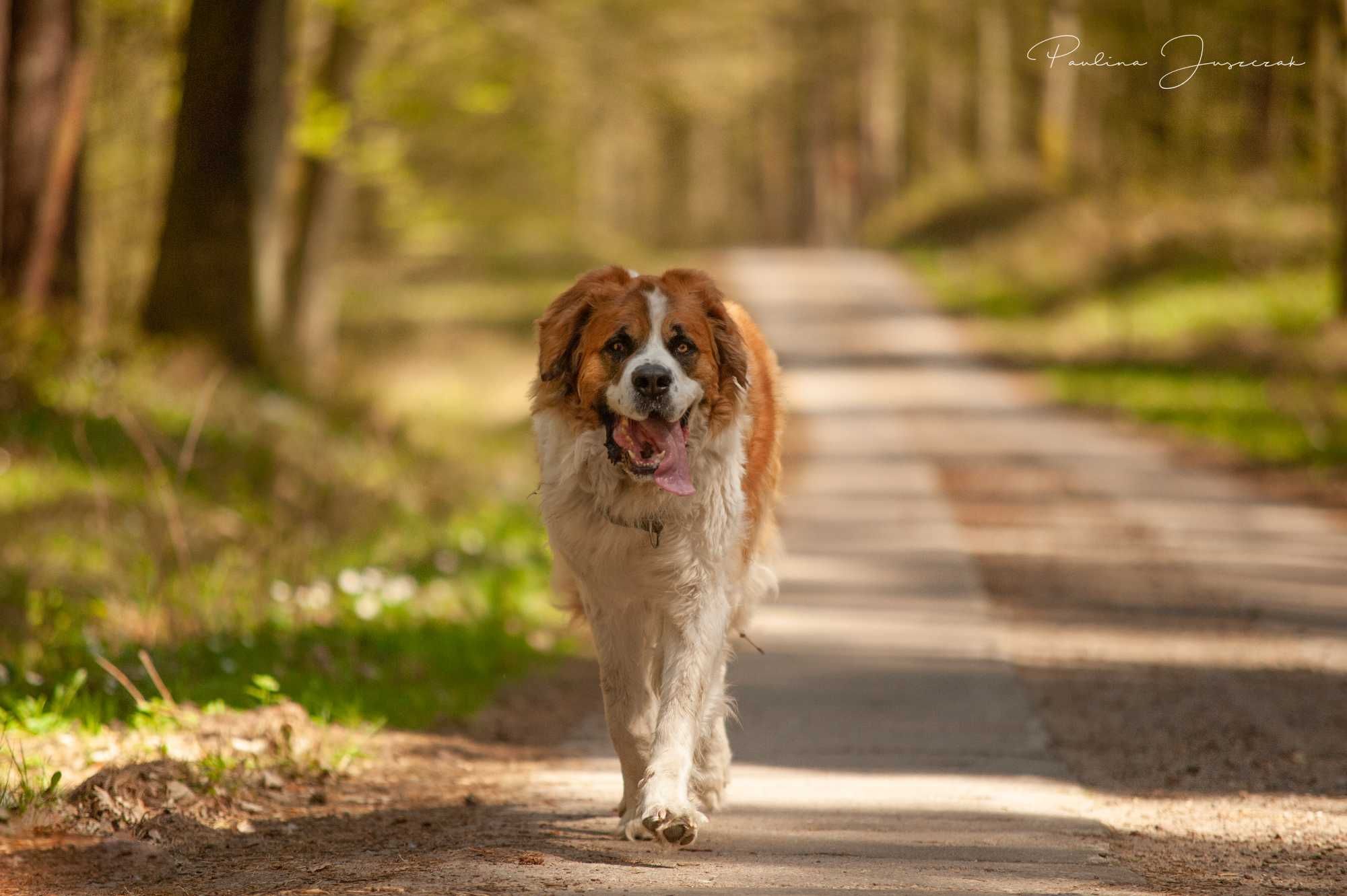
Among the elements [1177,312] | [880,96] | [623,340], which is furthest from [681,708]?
[880,96]

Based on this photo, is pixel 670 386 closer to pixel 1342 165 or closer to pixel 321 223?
pixel 321 223

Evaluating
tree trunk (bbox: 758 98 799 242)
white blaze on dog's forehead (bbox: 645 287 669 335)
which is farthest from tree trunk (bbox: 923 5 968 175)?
white blaze on dog's forehead (bbox: 645 287 669 335)

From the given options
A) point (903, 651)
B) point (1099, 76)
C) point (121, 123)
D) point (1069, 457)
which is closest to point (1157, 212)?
point (1099, 76)

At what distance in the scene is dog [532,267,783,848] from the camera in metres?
5.51

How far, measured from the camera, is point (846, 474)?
52.6 feet

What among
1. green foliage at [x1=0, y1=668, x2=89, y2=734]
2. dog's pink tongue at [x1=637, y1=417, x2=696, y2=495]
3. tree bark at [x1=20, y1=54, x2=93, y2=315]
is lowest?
green foliage at [x1=0, y1=668, x2=89, y2=734]

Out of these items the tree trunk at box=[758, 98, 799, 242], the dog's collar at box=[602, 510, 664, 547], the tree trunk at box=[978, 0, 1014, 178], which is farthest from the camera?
the tree trunk at box=[758, 98, 799, 242]

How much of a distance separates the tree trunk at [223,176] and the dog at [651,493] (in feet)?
32.0

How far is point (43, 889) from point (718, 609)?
2.44 m

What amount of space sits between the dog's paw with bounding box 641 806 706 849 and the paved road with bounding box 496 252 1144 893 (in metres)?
0.09

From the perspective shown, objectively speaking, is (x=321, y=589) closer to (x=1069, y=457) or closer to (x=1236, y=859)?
(x=1236, y=859)

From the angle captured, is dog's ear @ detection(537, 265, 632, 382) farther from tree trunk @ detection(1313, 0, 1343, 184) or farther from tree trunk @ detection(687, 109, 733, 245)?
tree trunk @ detection(687, 109, 733, 245)

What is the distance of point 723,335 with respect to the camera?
18.9 feet

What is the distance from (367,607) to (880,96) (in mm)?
46547
